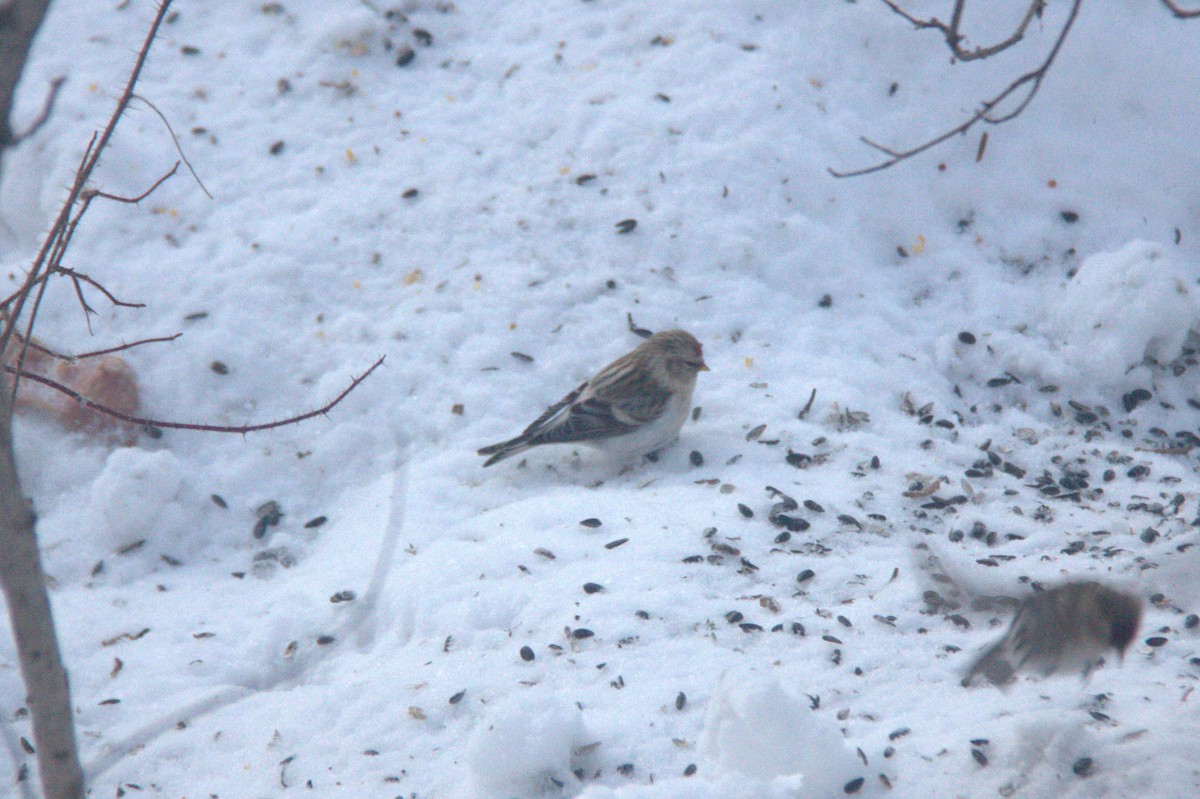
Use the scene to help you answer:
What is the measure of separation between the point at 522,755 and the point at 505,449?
1.62 m

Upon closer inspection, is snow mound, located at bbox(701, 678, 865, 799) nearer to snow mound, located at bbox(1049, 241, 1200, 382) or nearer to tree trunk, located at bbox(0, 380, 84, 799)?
Answer: tree trunk, located at bbox(0, 380, 84, 799)

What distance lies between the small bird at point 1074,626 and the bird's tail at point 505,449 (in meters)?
2.04

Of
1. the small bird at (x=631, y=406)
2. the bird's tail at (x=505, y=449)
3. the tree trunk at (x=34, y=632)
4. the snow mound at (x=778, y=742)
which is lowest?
the bird's tail at (x=505, y=449)

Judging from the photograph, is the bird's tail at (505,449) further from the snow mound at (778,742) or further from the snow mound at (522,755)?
the snow mound at (778,742)

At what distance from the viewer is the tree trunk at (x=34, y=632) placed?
4.37 ft

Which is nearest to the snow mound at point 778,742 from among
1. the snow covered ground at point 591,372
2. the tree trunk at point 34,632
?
the snow covered ground at point 591,372

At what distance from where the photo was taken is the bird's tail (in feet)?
12.6

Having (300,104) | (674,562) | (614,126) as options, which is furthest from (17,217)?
(674,562)

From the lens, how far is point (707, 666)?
8.99 ft

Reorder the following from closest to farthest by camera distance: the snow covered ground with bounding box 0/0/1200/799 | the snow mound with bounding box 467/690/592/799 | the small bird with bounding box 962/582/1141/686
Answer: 1. the small bird with bounding box 962/582/1141/686
2. the snow mound with bounding box 467/690/592/799
3. the snow covered ground with bounding box 0/0/1200/799

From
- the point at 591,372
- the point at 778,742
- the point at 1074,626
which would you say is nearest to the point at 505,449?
the point at 591,372

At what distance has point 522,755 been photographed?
92.7 inches

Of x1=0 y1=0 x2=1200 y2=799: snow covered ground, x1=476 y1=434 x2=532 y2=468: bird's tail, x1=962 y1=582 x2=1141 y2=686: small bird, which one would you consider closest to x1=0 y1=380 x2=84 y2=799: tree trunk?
x1=0 y1=0 x2=1200 y2=799: snow covered ground

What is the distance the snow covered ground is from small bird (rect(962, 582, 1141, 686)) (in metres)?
0.18
